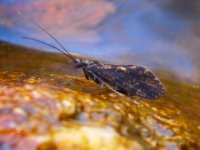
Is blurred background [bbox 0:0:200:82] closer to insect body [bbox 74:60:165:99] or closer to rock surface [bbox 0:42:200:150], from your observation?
insect body [bbox 74:60:165:99]

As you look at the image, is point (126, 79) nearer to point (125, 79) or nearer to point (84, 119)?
point (125, 79)

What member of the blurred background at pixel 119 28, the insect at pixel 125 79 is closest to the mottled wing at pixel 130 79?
the insect at pixel 125 79

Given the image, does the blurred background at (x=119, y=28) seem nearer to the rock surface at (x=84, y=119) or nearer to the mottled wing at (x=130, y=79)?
the mottled wing at (x=130, y=79)

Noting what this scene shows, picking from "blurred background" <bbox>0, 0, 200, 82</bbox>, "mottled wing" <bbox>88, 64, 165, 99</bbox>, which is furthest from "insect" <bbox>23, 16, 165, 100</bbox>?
"blurred background" <bbox>0, 0, 200, 82</bbox>

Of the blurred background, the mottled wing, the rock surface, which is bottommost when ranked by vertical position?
the rock surface

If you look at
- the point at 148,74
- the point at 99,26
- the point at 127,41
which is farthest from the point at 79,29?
the point at 148,74

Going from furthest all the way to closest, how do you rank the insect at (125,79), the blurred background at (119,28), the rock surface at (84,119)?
the blurred background at (119,28), the insect at (125,79), the rock surface at (84,119)
